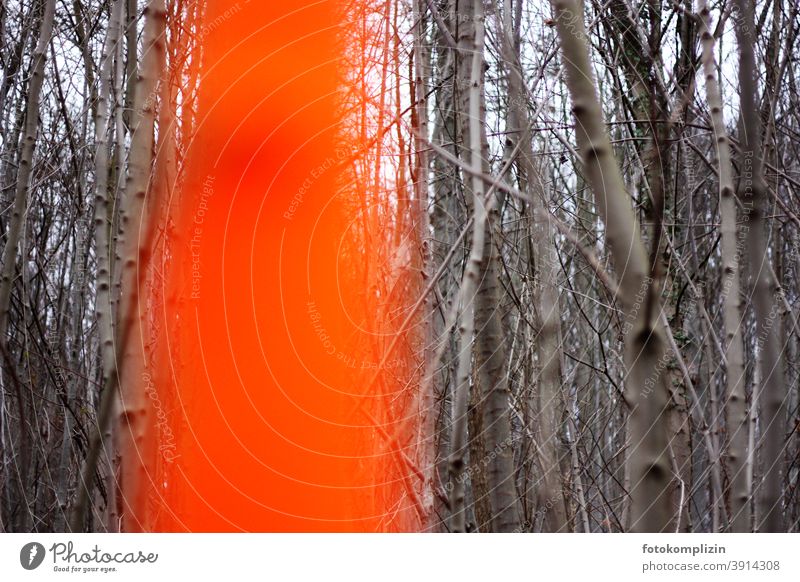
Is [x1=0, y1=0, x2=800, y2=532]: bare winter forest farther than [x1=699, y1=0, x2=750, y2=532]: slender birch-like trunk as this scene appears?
Yes

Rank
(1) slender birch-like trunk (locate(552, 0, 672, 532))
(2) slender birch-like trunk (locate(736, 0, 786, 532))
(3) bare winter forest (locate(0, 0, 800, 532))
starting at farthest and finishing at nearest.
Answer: (3) bare winter forest (locate(0, 0, 800, 532)), (2) slender birch-like trunk (locate(736, 0, 786, 532)), (1) slender birch-like trunk (locate(552, 0, 672, 532))

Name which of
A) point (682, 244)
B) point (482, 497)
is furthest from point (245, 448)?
point (682, 244)

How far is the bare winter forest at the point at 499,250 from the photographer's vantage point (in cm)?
166

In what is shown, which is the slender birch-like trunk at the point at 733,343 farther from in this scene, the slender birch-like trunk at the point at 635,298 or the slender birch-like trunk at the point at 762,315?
the slender birch-like trunk at the point at 635,298

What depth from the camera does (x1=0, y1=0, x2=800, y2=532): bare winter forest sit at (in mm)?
1663

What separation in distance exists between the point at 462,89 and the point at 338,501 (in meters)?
1.07

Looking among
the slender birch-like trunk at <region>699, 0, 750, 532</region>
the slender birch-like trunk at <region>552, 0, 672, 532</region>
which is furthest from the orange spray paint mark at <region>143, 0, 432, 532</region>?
the slender birch-like trunk at <region>552, 0, 672, 532</region>

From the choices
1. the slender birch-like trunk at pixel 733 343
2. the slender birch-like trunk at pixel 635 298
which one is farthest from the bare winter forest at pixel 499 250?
the slender birch-like trunk at pixel 635 298

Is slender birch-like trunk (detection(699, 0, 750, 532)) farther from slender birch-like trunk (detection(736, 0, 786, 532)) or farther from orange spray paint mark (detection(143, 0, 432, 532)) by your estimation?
orange spray paint mark (detection(143, 0, 432, 532))

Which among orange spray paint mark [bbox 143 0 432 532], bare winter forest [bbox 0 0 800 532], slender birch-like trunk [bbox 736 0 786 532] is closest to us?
slender birch-like trunk [bbox 736 0 786 532]

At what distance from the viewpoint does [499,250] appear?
1.79 metres

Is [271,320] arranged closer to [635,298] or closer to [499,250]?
[499,250]
